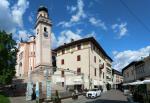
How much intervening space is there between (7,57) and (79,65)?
21380 mm

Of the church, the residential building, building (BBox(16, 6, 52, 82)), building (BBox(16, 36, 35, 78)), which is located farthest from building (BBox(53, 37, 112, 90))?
the residential building

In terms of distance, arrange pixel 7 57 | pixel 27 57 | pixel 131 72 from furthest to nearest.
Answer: pixel 27 57
pixel 131 72
pixel 7 57

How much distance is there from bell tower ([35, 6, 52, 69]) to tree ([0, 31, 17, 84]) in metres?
14.3

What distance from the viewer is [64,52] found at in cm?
6400

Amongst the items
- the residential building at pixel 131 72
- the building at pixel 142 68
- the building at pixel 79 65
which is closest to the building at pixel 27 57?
the building at pixel 79 65

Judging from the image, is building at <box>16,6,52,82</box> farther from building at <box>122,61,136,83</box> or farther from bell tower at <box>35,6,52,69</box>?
building at <box>122,61,136,83</box>

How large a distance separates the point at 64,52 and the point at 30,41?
525 inches

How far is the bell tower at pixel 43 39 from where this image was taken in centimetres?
5838

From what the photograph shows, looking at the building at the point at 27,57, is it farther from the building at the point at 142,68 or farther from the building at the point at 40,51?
the building at the point at 142,68

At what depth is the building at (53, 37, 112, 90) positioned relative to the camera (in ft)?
181

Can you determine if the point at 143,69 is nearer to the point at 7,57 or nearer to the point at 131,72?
the point at 131,72

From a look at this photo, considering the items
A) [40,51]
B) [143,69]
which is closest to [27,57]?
[40,51]

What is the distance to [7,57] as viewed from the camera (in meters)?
42.0

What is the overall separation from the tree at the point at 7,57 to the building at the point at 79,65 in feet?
46.6
